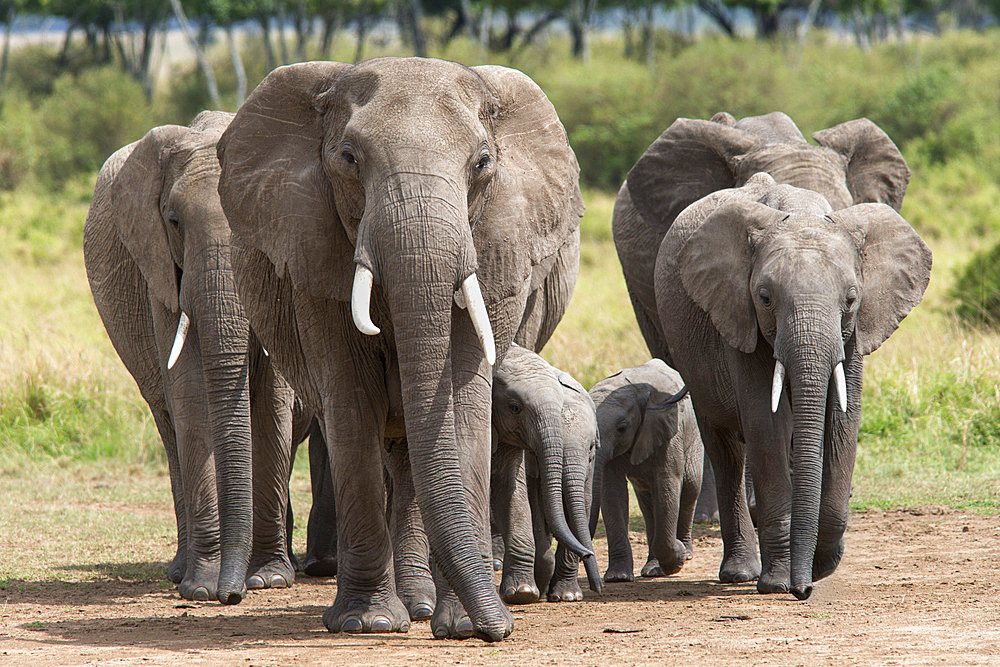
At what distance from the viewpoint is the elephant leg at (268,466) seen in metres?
6.30

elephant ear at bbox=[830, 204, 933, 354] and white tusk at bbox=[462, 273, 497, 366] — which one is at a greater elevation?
white tusk at bbox=[462, 273, 497, 366]

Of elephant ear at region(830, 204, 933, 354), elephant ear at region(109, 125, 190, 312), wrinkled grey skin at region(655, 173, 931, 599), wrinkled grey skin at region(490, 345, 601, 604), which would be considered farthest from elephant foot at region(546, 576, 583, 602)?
elephant ear at region(109, 125, 190, 312)

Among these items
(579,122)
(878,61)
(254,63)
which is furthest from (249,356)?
(254,63)

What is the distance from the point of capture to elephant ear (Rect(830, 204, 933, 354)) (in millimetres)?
6066

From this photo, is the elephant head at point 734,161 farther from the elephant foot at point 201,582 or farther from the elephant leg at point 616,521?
the elephant foot at point 201,582

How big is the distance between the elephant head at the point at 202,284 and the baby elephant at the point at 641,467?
1.69 metres

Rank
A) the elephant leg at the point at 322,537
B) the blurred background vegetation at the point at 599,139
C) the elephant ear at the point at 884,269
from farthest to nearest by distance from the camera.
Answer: the blurred background vegetation at the point at 599,139
the elephant leg at the point at 322,537
the elephant ear at the point at 884,269

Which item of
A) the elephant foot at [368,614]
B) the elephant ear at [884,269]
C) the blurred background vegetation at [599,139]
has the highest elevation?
the elephant ear at [884,269]

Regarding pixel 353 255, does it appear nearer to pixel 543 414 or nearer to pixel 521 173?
pixel 521 173

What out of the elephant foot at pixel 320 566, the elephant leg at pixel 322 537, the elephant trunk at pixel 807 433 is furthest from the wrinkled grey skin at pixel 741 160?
the elephant foot at pixel 320 566

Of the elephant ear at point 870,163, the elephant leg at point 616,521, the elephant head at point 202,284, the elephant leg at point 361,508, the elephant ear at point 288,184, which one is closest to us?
the elephant ear at point 288,184

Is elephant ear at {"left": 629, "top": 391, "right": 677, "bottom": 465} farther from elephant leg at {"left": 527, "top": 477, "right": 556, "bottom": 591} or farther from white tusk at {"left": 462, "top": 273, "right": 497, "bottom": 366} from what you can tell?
white tusk at {"left": 462, "top": 273, "right": 497, "bottom": 366}

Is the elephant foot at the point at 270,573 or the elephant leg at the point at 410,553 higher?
the elephant leg at the point at 410,553

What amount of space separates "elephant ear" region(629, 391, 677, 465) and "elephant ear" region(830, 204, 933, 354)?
109 centimetres
